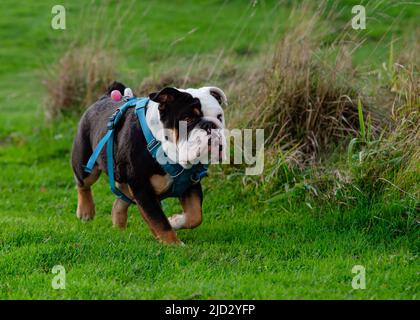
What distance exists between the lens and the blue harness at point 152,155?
20.4ft

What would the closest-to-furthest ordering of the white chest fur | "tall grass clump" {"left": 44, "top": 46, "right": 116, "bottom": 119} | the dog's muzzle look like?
1. the dog's muzzle
2. the white chest fur
3. "tall grass clump" {"left": 44, "top": 46, "right": 116, "bottom": 119}

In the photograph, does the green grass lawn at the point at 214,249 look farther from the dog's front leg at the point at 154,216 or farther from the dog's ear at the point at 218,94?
the dog's ear at the point at 218,94

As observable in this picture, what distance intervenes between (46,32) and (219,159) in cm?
1249

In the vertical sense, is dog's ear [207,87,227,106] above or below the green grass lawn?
above

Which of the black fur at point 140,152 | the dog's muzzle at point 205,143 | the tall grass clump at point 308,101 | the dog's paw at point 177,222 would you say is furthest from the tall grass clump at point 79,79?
the dog's muzzle at point 205,143

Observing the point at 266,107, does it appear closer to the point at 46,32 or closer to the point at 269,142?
the point at 269,142

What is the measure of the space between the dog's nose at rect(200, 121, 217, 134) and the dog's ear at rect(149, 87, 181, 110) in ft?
1.11

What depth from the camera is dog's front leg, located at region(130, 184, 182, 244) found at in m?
6.25

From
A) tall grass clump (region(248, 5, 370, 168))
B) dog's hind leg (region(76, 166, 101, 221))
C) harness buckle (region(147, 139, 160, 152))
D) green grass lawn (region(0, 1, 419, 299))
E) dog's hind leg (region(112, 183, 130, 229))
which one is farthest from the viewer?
tall grass clump (region(248, 5, 370, 168))

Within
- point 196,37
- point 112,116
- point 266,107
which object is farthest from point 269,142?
point 196,37

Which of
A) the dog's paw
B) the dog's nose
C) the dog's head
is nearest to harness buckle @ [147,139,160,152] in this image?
the dog's head

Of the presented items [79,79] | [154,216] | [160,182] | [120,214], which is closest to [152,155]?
[160,182]

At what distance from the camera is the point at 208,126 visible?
580cm

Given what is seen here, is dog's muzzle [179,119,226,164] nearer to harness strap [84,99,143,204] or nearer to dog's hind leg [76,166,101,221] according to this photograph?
harness strap [84,99,143,204]
